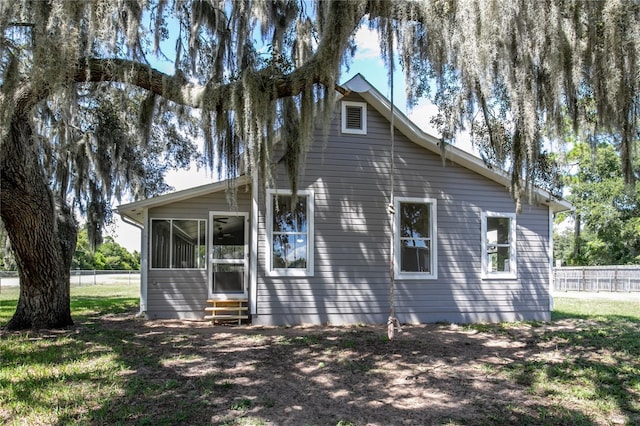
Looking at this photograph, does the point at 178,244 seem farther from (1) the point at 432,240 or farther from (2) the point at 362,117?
(1) the point at 432,240

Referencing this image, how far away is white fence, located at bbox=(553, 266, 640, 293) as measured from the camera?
775 inches

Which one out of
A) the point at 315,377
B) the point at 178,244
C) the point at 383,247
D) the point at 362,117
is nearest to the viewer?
the point at 315,377

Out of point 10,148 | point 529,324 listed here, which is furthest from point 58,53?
point 529,324

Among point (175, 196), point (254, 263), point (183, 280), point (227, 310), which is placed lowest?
point (227, 310)

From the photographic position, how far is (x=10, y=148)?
22.5ft

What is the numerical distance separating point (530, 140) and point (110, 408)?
524cm

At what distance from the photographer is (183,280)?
9.66 m

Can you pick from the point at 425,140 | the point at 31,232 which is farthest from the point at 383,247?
the point at 31,232

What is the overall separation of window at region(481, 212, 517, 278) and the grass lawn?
1906 millimetres

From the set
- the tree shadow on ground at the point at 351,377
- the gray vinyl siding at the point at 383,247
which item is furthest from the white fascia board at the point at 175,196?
the tree shadow on ground at the point at 351,377

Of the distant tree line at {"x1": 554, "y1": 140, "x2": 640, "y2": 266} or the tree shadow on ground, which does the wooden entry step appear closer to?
the tree shadow on ground

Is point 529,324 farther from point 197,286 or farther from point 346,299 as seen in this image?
point 197,286

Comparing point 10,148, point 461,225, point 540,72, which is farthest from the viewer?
point 461,225

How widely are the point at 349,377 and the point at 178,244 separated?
570 cm
